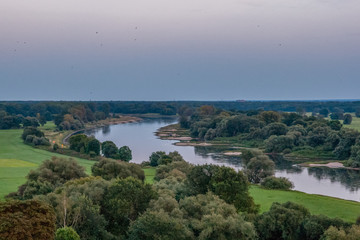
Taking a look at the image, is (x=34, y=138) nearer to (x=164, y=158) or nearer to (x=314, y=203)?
(x=164, y=158)

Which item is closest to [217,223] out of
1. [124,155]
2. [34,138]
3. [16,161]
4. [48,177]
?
[48,177]

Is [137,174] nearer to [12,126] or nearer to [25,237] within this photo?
[25,237]

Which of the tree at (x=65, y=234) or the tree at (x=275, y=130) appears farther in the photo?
the tree at (x=275, y=130)

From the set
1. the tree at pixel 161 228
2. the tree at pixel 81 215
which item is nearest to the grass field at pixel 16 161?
the tree at pixel 81 215

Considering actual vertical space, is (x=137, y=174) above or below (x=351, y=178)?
above

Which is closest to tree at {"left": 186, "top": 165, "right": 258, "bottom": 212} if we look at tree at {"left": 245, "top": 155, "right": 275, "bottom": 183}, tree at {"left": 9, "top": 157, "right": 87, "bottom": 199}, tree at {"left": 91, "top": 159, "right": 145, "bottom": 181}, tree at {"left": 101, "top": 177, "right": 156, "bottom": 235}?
tree at {"left": 101, "top": 177, "right": 156, "bottom": 235}

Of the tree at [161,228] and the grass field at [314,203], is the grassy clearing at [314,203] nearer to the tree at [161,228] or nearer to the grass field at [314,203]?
the grass field at [314,203]

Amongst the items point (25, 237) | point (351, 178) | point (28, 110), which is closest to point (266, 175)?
point (351, 178)
